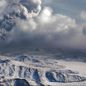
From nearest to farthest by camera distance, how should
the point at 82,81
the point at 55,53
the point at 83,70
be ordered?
the point at 82,81, the point at 83,70, the point at 55,53

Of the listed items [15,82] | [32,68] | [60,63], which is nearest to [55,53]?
[60,63]

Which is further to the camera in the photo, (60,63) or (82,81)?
(60,63)

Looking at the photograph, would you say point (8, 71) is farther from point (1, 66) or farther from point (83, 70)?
point (83, 70)

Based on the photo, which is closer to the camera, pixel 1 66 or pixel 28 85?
pixel 28 85

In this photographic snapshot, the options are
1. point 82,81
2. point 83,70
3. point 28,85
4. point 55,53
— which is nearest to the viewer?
Answer: point 28,85

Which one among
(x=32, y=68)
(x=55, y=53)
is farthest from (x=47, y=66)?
(x=55, y=53)

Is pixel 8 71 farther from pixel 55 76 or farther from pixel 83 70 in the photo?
pixel 83 70
